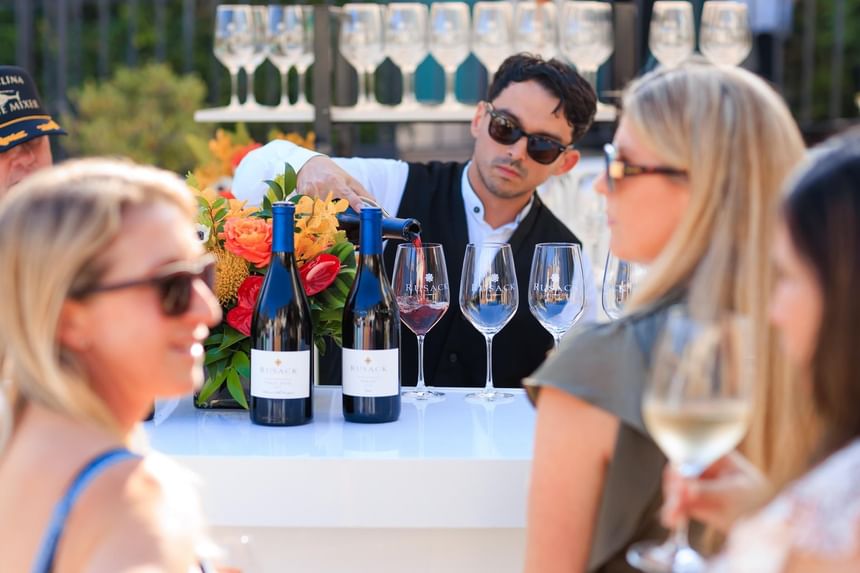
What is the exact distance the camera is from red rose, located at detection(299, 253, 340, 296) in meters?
2.28

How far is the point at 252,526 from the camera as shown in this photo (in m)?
2.05

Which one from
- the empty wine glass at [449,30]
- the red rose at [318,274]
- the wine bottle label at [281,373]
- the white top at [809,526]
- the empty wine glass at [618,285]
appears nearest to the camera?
the white top at [809,526]

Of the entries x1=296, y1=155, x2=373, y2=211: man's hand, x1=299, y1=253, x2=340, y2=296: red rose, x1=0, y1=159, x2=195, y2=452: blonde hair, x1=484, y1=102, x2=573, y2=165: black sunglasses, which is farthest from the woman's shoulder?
x1=484, y1=102, x2=573, y2=165: black sunglasses

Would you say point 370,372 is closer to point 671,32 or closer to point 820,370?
point 820,370

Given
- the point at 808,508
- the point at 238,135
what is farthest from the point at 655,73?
the point at 238,135

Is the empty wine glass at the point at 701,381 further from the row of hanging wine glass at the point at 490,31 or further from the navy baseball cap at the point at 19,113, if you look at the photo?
the row of hanging wine glass at the point at 490,31

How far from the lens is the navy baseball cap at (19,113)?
3.23 m

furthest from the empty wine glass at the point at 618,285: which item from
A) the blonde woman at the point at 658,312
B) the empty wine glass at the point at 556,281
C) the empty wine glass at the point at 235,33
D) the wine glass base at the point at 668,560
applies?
the empty wine glass at the point at 235,33

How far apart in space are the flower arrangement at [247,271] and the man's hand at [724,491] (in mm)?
1004

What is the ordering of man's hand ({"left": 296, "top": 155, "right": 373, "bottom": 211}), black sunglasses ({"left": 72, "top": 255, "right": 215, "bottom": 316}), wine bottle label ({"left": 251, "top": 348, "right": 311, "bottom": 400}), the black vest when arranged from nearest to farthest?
black sunglasses ({"left": 72, "top": 255, "right": 215, "bottom": 316}), wine bottle label ({"left": 251, "top": 348, "right": 311, "bottom": 400}), man's hand ({"left": 296, "top": 155, "right": 373, "bottom": 211}), the black vest

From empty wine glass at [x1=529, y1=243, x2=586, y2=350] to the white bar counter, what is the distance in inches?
12.5

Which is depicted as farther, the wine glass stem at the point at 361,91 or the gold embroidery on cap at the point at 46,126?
the wine glass stem at the point at 361,91

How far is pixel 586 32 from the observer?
149 inches

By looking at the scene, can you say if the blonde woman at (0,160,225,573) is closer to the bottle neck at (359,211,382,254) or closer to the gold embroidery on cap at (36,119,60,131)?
the bottle neck at (359,211,382,254)
